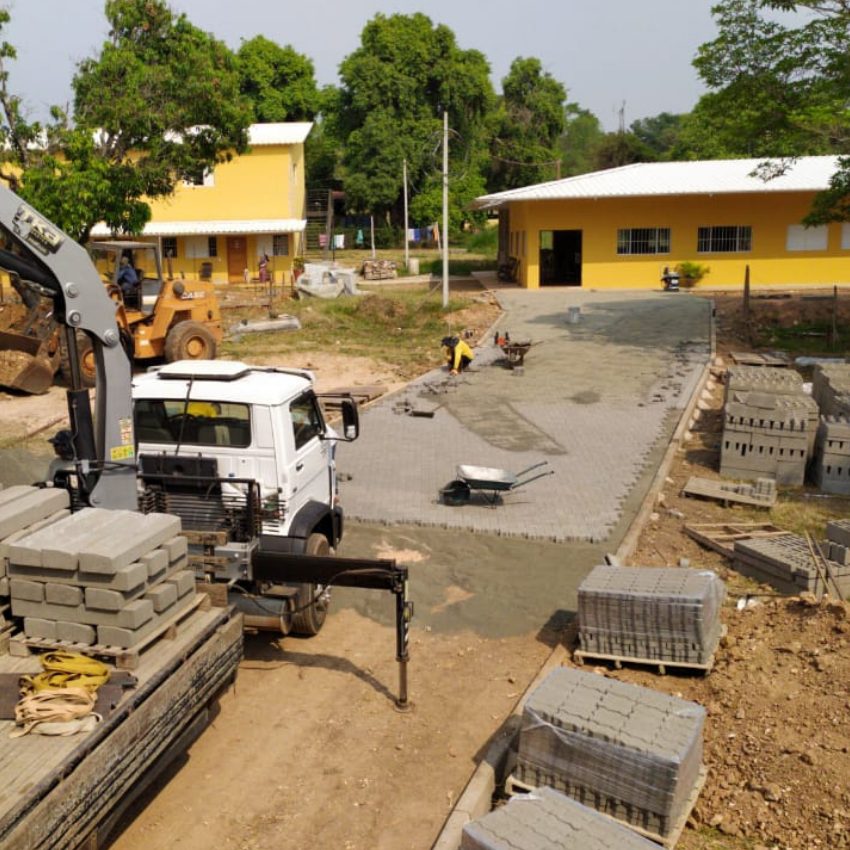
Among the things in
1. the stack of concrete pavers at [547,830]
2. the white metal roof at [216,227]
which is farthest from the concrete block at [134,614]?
the white metal roof at [216,227]

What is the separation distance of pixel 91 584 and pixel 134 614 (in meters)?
0.32

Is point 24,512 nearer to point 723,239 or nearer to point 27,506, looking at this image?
point 27,506

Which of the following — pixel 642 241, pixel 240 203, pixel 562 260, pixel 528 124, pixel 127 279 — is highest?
pixel 528 124

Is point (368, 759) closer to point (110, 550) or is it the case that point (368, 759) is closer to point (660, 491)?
point (110, 550)

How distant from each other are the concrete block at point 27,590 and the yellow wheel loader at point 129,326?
1376 cm

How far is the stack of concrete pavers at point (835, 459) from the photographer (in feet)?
43.1

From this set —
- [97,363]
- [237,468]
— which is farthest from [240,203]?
[97,363]

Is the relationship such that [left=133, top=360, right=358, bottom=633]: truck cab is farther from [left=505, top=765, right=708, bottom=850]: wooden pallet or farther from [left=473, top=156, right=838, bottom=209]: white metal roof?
[left=473, top=156, right=838, bottom=209]: white metal roof

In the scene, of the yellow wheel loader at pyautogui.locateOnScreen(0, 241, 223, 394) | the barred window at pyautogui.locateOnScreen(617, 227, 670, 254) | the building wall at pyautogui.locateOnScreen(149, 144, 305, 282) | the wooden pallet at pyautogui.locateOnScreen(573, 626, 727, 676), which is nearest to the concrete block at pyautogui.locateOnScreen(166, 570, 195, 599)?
the wooden pallet at pyautogui.locateOnScreen(573, 626, 727, 676)

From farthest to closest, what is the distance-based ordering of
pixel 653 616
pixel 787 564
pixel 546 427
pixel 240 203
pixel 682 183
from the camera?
pixel 240 203, pixel 682 183, pixel 546 427, pixel 787 564, pixel 653 616

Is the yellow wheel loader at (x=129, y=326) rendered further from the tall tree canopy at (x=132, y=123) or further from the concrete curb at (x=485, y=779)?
the concrete curb at (x=485, y=779)

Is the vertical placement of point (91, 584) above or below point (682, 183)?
A: below

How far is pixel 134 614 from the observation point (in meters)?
5.73

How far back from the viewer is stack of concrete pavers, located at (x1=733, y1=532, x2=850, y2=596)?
9328 millimetres
